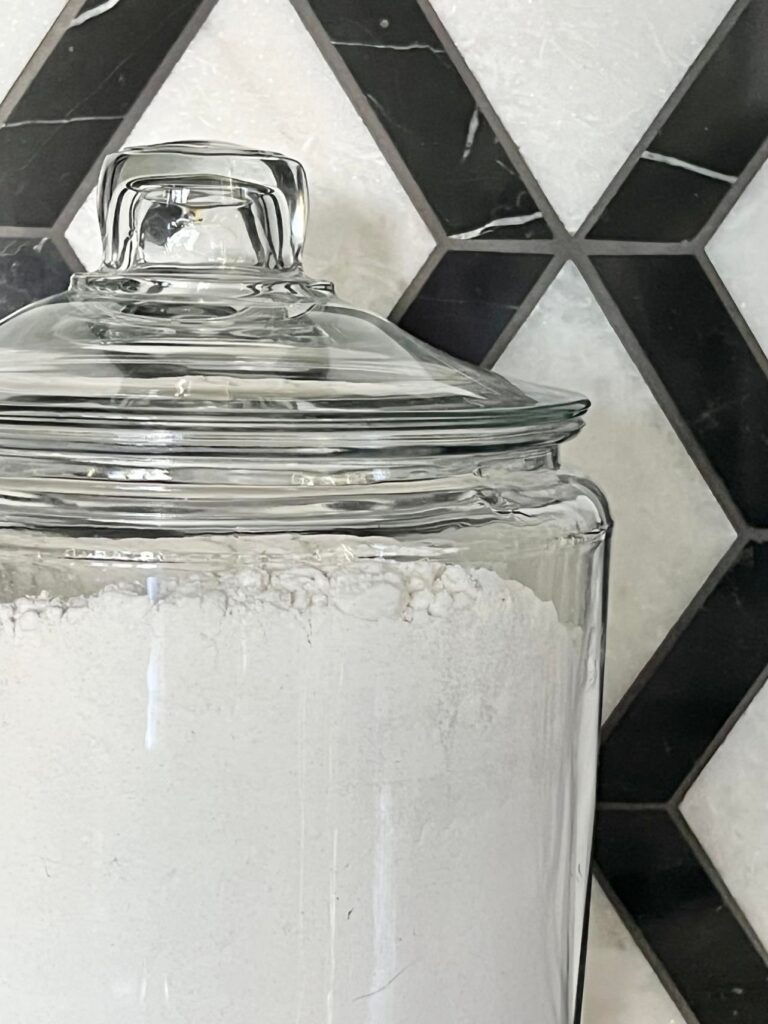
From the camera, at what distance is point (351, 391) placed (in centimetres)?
29

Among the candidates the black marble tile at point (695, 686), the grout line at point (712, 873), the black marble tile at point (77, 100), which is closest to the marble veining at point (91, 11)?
the black marble tile at point (77, 100)

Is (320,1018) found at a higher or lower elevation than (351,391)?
lower

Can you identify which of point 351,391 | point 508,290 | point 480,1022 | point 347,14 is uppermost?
point 347,14

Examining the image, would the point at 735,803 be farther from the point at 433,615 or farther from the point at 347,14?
the point at 347,14

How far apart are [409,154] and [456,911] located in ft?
1.04

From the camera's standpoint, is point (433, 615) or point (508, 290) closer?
point (433, 615)

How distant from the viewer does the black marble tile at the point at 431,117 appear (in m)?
0.45

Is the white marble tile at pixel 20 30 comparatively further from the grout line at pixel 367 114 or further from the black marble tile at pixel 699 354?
the black marble tile at pixel 699 354

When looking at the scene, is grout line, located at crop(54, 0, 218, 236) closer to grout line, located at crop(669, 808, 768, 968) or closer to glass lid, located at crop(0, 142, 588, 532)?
glass lid, located at crop(0, 142, 588, 532)

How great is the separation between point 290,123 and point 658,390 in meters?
0.20

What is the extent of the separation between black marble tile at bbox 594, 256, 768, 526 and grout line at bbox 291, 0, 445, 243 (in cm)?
8

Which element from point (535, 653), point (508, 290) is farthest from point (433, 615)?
point (508, 290)

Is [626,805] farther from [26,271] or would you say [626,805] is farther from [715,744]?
[26,271]

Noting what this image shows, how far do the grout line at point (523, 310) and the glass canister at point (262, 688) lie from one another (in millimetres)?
155
